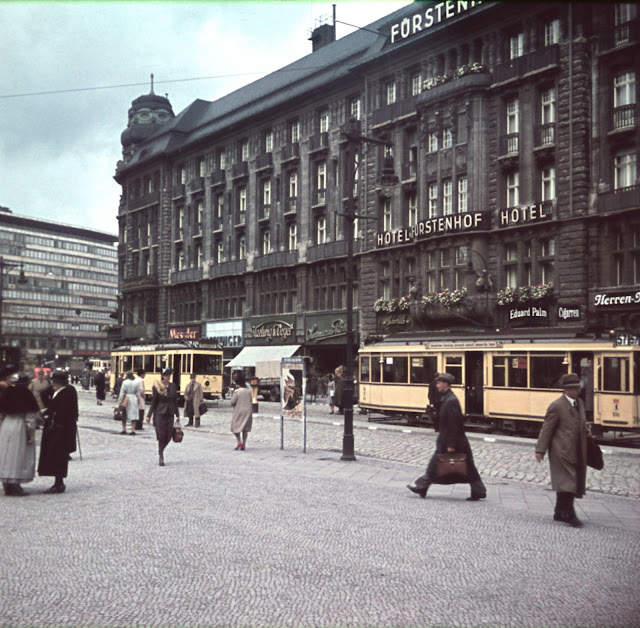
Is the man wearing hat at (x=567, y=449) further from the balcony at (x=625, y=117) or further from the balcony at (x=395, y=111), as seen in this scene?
the balcony at (x=395, y=111)

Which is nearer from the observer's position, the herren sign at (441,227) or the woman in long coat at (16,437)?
the woman in long coat at (16,437)

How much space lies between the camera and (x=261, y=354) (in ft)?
172

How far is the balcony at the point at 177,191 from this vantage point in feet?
210

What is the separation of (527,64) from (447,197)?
721cm

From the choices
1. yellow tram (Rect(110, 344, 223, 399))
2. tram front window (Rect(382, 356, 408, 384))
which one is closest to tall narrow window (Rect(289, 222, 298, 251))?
yellow tram (Rect(110, 344, 223, 399))

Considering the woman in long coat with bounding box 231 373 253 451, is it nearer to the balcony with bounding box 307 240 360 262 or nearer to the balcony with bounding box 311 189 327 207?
the balcony with bounding box 307 240 360 262

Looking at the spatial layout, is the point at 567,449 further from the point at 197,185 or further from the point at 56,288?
the point at 56,288

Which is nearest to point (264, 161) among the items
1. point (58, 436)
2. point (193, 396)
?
point (193, 396)

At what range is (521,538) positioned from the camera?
859cm

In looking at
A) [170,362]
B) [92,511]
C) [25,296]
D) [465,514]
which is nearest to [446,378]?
[465,514]

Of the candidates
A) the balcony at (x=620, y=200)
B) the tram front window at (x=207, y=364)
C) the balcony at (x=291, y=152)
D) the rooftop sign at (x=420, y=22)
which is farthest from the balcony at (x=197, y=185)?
the balcony at (x=620, y=200)

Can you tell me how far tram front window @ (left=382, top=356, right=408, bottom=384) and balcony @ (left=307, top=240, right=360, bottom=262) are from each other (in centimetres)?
1809

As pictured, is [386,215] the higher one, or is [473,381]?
[386,215]

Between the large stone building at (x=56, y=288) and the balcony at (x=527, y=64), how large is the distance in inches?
3425
